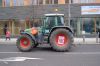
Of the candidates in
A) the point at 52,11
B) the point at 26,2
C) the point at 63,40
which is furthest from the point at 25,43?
the point at 26,2

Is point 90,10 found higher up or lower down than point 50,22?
higher up

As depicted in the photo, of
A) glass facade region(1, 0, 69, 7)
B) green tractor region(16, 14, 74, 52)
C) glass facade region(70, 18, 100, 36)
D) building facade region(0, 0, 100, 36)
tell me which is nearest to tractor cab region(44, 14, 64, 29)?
green tractor region(16, 14, 74, 52)

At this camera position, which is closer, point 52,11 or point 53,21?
point 53,21

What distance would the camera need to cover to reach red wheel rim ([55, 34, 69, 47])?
58.0ft

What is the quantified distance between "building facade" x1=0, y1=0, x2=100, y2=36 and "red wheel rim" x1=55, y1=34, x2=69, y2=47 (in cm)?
1509

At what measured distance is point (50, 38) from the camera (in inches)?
691

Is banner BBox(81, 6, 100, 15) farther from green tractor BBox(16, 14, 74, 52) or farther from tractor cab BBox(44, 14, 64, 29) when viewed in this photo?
green tractor BBox(16, 14, 74, 52)

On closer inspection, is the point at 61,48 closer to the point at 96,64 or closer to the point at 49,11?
the point at 96,64

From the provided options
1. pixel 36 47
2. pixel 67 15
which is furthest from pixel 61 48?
pixel 67 15

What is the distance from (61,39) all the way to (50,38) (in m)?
0.81

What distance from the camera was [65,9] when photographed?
33844mm

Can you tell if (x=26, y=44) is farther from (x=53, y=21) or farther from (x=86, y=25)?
(x=86, y=25)

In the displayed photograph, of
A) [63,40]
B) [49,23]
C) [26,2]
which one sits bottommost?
[63,40]

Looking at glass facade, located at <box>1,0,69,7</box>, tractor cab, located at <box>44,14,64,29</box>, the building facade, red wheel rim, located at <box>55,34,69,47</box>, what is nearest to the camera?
red wheel rim, located at <box>55,34,69,47</box>
